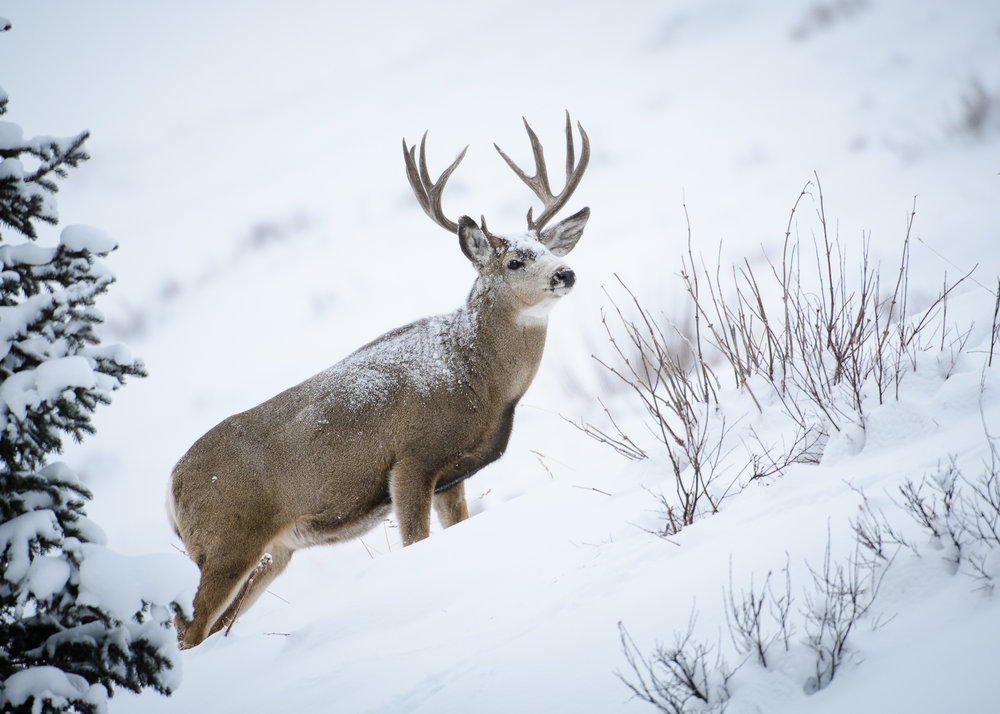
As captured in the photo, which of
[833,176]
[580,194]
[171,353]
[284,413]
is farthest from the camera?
[580,194]

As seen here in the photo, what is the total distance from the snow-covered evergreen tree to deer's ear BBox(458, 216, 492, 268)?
10.5 ft

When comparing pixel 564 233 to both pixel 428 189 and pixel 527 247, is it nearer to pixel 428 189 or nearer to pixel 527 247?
pixel 527 247

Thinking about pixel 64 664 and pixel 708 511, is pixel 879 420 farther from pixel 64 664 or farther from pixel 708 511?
pixel 64 664

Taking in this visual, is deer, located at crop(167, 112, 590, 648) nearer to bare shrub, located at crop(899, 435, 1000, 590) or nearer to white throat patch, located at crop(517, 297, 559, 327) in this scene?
white throat patch, located at crop(517, 297, 559, 327)

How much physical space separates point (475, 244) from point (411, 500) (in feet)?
6.51

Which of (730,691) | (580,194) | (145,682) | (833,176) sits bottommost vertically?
(730,691)

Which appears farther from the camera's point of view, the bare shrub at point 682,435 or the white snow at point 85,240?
the bare shrub at point 682,435

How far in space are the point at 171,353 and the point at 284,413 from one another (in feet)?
69.9

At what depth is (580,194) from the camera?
32344 millimetres

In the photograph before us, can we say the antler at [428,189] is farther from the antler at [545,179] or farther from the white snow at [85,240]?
the white snow at [85,240]

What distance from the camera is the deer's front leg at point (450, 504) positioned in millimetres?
4969

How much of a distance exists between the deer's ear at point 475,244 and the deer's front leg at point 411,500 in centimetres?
172

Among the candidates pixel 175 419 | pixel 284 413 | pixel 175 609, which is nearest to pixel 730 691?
pixel 175 609

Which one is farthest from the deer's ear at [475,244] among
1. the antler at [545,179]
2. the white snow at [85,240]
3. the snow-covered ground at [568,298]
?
the white snow at [85,240]
